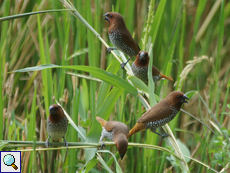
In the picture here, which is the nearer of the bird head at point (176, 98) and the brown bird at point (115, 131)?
the brown bird at point (115, 131)

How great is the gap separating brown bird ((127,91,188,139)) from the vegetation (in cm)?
6

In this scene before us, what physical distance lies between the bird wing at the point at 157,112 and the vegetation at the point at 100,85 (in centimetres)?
5

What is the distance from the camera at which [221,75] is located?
4438 millimetres

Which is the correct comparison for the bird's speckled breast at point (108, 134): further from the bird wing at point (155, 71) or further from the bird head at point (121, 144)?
the bird wing at point (155, 71)

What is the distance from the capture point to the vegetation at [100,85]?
83.0 inches

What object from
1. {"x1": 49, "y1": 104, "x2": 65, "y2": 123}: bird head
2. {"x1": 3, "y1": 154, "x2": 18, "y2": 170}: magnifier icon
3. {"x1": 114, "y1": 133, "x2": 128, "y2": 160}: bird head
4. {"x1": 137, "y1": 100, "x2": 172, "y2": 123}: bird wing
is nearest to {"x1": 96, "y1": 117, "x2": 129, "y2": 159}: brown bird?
{"x1": 114, "y1": 133, "x2": 128, "y2": 160}: bird head

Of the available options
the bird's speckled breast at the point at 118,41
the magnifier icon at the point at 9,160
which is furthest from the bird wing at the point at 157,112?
the magnifier icon at the point at 9,160

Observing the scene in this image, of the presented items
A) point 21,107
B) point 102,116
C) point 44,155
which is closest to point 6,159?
point 44,155

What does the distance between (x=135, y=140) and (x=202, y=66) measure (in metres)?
2.03

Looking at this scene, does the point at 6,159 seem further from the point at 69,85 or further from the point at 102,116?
the point at 69,85

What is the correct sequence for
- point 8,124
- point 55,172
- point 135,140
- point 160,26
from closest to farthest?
point 55,172 < point 8,124 < point 135,140 < point 160,26

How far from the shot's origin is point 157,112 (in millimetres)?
2125

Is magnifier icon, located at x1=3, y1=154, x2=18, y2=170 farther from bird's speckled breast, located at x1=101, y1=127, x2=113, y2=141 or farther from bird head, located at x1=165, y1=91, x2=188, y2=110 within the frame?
bird head, located at x1=165, y1=91, x2=188, y2=110

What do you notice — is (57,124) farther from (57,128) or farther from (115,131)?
(115,131)
